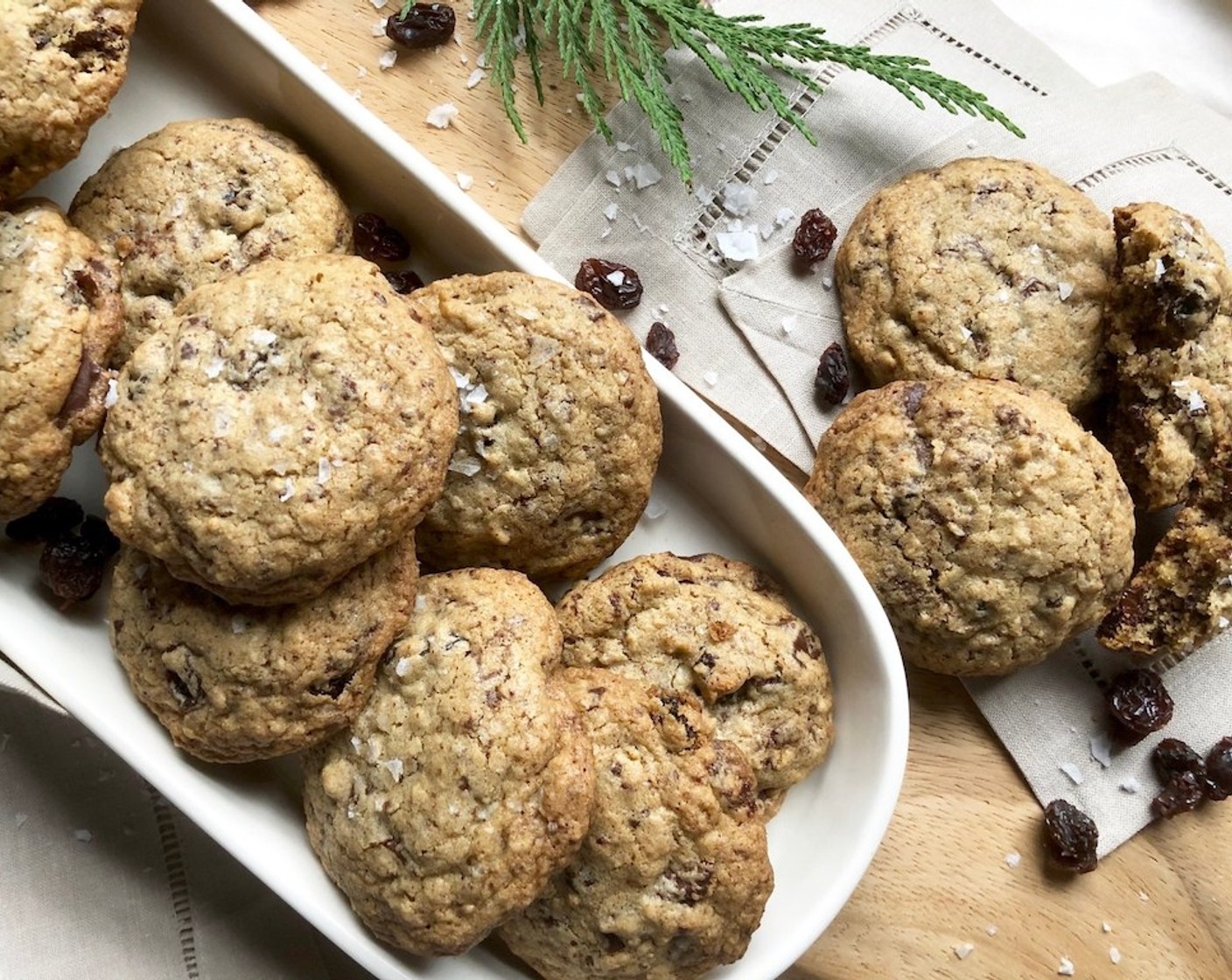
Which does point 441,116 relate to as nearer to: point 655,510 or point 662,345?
point 662,345

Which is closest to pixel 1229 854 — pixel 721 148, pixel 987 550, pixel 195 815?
pixel 987 550

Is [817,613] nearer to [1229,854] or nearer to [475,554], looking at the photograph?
[475,554]

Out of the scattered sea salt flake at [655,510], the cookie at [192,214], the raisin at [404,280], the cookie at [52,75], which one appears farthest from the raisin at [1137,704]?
the cookie at [52,75]

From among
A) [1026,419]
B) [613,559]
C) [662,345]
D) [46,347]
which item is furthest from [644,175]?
[46,347]

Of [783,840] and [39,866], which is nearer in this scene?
[783,840]

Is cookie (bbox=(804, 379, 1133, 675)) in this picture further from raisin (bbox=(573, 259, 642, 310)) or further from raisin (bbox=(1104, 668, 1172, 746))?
raisin (bbox=(573, 259, 642, 310))

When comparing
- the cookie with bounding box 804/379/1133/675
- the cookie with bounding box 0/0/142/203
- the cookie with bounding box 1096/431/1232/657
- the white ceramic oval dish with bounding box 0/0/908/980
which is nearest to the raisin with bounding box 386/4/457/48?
the white ceramic oval dish with bounding box 0/0/908/980
